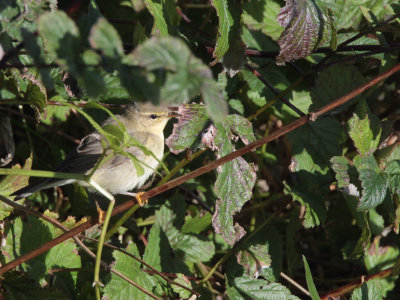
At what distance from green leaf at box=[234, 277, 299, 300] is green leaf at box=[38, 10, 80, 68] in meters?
1.72

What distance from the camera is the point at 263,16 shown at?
3.22 metres

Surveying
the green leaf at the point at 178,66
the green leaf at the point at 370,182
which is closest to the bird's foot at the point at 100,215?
the green leaf at the point at 370,182

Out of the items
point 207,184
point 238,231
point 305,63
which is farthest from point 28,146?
point 305,63

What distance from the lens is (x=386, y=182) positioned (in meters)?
2.53

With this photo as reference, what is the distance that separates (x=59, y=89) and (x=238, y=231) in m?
1.36

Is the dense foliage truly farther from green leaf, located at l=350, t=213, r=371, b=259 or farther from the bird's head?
the bird's head

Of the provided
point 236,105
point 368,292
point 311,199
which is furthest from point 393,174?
point 236,105

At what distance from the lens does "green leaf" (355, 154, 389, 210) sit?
7.96 ft

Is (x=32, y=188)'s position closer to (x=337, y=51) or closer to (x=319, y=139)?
(x=319, y=139)

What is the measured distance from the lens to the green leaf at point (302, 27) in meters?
2.35

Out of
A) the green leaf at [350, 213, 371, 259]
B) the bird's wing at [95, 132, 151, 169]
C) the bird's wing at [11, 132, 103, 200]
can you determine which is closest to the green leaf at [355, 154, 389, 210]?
the green leaf at [350, 213, 371, 259]

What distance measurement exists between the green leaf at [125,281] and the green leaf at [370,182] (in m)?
1.10

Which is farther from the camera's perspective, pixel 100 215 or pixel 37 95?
pixel 100 215

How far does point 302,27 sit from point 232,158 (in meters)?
0.78
